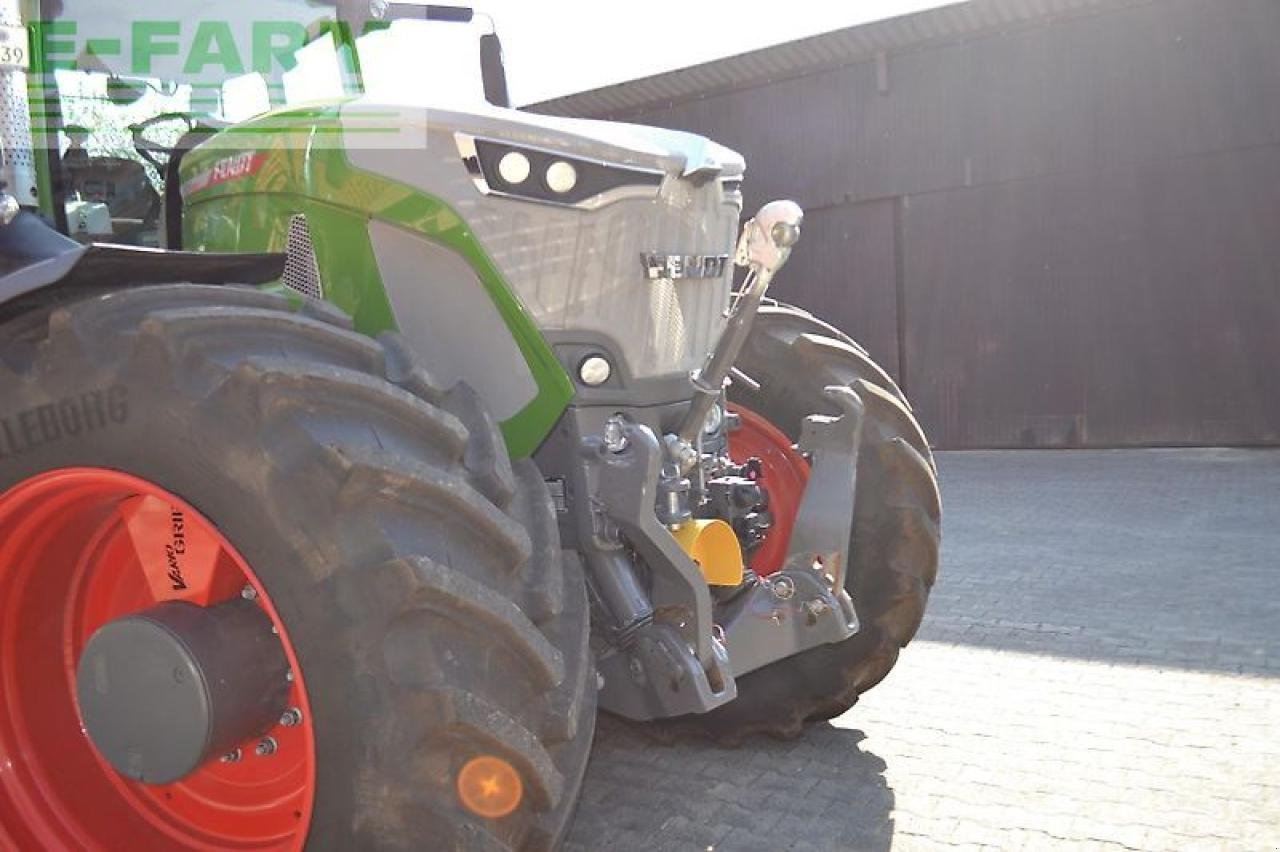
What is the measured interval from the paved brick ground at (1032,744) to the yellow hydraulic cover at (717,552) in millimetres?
667

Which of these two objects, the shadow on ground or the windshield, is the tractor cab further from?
the shadow on ground

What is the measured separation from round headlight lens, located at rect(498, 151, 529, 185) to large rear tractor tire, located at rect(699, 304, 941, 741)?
1.25m

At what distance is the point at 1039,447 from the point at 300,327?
1088 centimetres

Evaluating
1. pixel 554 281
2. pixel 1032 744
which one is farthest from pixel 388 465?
pixel 1032 744

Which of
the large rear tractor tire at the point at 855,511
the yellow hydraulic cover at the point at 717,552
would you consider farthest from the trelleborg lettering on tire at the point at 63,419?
the large rear tractor tire at the point at 855,511

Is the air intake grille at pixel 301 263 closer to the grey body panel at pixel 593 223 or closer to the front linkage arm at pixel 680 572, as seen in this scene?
the grey body panel at pixel 593 223

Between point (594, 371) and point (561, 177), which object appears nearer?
point (561, 177)

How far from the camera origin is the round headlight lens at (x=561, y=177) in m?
2.54

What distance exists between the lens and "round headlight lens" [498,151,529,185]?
2.49 meters

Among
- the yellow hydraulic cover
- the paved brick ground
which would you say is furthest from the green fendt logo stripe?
the paved brick ground

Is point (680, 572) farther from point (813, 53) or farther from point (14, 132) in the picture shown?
point (813, 53)

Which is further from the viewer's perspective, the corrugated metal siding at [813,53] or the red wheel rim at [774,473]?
the corrugated metal siding at [813,53]

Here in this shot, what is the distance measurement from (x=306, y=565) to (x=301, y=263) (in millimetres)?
1003

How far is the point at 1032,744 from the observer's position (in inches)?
138
